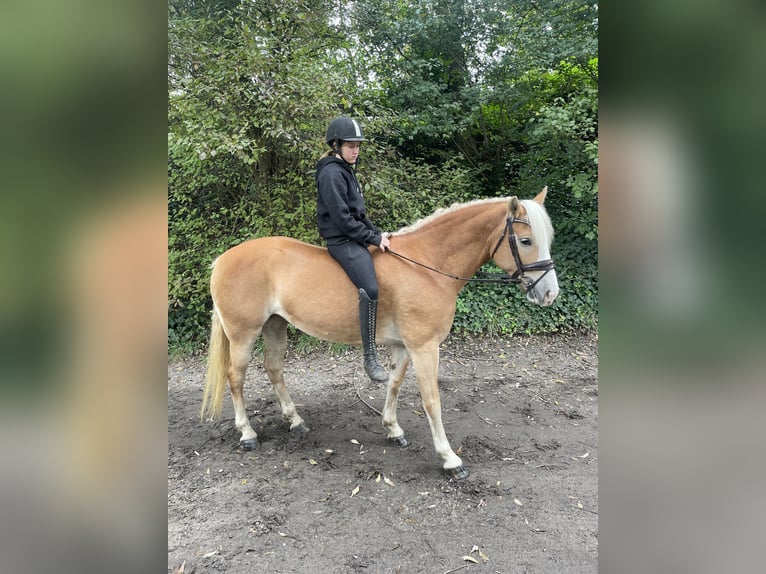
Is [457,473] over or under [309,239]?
under

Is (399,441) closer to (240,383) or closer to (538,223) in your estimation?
(240,383)

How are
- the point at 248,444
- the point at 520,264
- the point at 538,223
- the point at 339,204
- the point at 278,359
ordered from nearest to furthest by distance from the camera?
the point at 538,223 < the point at 520,264 < the point at 339,204 < the point at 248,444 < the point at 278,359

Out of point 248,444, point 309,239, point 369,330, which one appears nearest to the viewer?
point 369,330

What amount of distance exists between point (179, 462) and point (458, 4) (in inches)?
324

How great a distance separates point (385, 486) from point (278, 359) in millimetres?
1604

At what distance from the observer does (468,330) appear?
6.66 m

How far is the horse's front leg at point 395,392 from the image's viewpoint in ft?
12.0

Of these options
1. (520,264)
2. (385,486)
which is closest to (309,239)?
(520,264)

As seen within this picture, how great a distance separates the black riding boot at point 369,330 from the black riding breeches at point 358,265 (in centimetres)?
6

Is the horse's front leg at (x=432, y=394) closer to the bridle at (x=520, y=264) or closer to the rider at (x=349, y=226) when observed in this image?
the rider at (x=349, y=226)

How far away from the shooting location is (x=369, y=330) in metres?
3.22

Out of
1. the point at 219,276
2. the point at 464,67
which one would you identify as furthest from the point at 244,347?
the point at 464,67

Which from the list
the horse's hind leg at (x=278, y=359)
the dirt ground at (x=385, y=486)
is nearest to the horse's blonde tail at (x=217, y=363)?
the horse's hind leg at (x=278, y=359)
